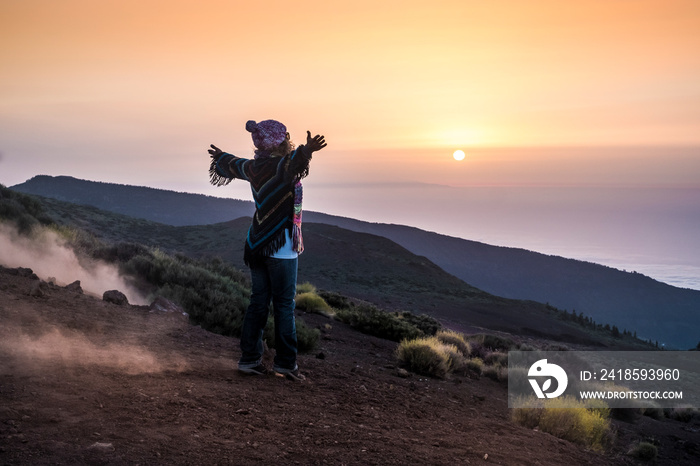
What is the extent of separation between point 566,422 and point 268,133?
5.73 meters

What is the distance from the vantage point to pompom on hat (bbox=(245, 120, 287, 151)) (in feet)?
21.5

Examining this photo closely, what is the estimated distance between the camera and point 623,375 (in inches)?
830

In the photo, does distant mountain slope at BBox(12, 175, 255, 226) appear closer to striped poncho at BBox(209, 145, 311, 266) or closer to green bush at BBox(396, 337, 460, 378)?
green bush at BBox(396, 337, 460, 378)

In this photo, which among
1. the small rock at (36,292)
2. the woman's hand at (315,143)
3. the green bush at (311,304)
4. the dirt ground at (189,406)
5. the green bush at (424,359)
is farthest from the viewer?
the green bush at (311,304)

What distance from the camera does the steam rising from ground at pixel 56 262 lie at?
498 inches

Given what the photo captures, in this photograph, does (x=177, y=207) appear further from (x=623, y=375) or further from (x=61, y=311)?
(x=61, y=311)

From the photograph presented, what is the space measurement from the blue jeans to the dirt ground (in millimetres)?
319

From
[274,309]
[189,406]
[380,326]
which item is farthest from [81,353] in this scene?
[380,326]

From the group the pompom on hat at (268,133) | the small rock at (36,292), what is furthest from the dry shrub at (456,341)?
the pompom on hat at (268,133)

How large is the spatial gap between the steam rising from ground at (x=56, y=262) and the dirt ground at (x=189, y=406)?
128 inches

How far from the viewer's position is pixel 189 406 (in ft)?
17.6

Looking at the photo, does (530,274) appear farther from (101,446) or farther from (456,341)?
(101,446)

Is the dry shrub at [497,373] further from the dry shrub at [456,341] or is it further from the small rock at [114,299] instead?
the small rock at [114,299]

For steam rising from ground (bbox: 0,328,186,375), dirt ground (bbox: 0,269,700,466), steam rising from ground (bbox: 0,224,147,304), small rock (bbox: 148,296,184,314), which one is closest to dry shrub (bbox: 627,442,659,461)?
dirt ground (bbox: 0,269,700,466)
